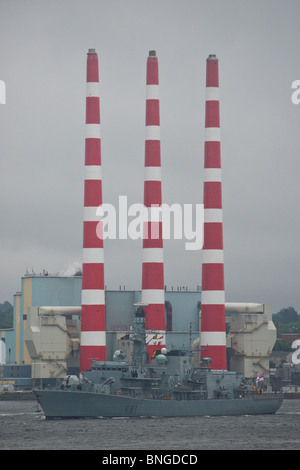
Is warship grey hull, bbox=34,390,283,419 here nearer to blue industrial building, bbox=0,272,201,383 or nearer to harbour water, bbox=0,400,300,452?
harbour water, bbox=0,400,300,452

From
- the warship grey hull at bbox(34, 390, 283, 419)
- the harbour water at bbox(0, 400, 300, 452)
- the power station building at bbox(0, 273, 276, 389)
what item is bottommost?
the harbour water at bbox(0, 400, 300, 452)

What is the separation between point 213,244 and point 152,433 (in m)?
23.1

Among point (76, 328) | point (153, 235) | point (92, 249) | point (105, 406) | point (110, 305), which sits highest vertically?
point (153, 235)

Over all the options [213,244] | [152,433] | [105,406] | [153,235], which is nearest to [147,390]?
[105,406]

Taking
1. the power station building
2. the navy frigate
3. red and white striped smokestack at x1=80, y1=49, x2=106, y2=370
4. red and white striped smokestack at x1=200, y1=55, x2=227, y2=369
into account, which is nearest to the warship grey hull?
the navy frigate

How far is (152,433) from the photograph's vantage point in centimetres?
7456

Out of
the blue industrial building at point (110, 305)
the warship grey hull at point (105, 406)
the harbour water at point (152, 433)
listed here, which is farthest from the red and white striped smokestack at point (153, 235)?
the blue industrial building at point (110, 305)

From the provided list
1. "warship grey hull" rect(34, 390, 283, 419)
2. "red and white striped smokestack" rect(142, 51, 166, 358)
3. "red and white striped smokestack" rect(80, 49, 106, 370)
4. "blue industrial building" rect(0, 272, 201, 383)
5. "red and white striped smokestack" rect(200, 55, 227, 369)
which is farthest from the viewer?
"blue industrial building" rect(0, 272, 201, 383)

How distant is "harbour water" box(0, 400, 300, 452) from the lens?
68.7m

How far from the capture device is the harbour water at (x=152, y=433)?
68688 mm

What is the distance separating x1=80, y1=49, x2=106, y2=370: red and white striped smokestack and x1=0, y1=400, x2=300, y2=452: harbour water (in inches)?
296

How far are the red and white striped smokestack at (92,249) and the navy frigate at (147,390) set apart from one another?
6.75 meters

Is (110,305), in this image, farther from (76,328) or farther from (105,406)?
(105,406)

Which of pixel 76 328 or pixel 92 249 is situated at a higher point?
pixel 92 249
